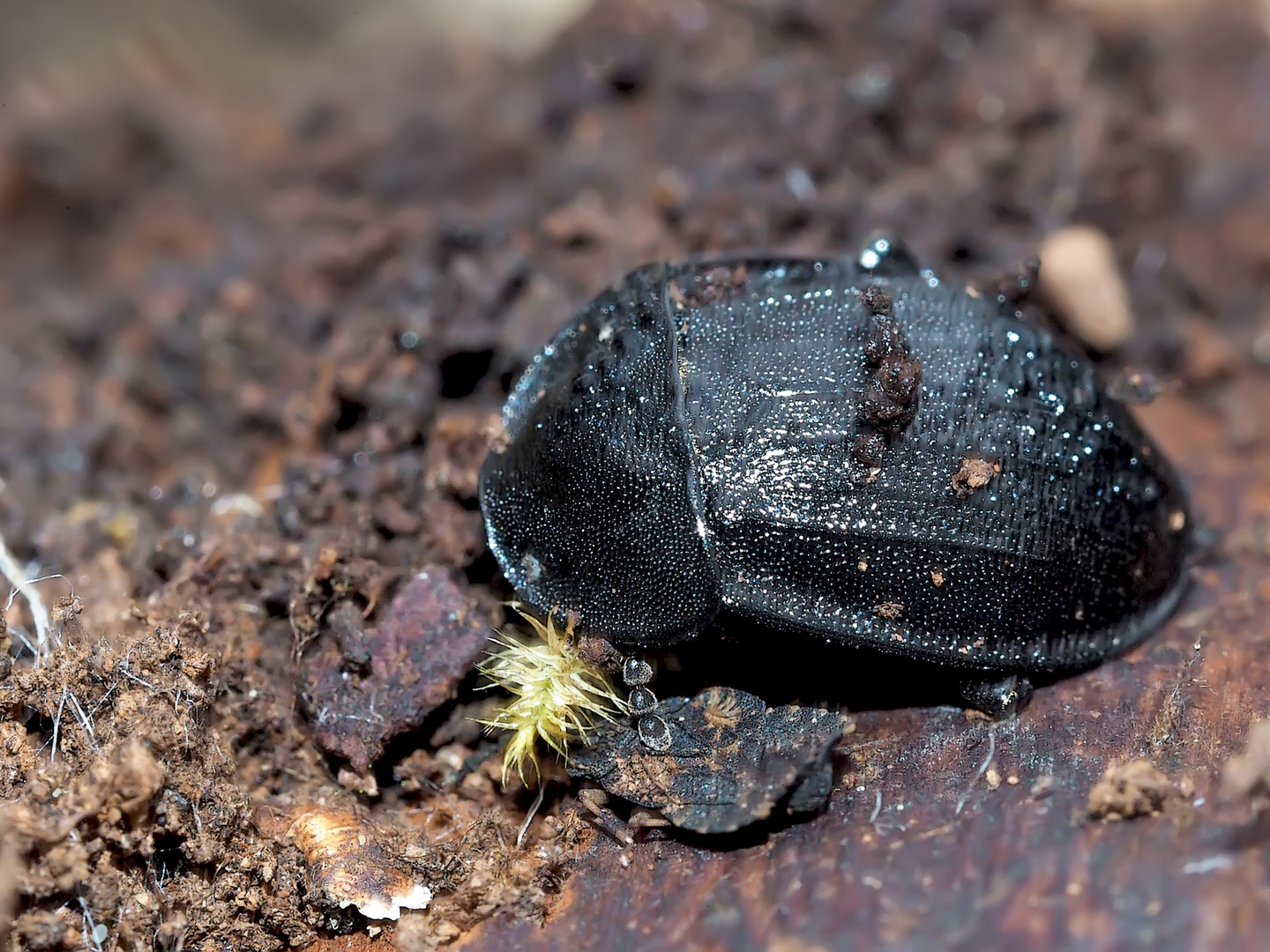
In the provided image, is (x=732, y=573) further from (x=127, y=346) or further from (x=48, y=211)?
(x=48, y=211)

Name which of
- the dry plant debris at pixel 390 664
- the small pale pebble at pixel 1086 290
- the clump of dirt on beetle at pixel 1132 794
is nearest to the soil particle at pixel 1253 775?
the clump of dirt on beetle at pixel 1132 794

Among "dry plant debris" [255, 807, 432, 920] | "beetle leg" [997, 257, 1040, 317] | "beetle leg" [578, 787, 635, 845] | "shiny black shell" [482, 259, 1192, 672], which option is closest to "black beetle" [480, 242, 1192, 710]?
"shiny black shell" [482, 259, 1192, 672]

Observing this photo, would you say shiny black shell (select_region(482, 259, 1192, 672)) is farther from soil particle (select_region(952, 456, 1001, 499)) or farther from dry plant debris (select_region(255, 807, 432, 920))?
dry plant debris (select_region(255, 807, 432, 920))

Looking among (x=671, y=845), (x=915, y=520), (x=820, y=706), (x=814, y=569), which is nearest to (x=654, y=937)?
(x=671, y=845)

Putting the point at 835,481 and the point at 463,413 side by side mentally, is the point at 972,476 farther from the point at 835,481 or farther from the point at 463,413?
the point at 463,413

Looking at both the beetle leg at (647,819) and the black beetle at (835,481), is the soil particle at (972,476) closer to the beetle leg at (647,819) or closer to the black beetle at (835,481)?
the black beetle at (835,481)

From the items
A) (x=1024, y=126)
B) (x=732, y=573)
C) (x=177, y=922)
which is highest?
(x=1024, y=126)
